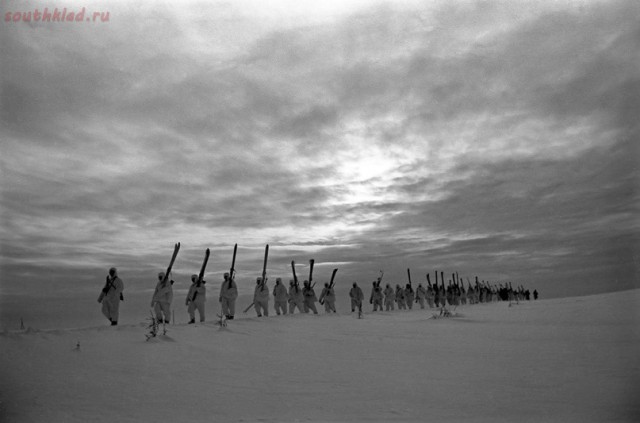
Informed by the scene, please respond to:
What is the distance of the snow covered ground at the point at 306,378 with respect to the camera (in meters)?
4.92

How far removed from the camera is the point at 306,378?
6531 millimetres

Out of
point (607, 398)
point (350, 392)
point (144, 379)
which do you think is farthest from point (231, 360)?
Answer: point (607, 398)

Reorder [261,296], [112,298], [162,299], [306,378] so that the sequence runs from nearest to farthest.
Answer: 1. [306,378]
2. [112,298]
3. [162,299]
4. [261,296]

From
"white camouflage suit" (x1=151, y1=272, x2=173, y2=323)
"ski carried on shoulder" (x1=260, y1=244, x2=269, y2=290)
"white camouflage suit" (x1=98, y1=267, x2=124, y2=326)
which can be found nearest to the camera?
"white camouflage suit" (x1=98, y1=267, x2=124, y2=326)

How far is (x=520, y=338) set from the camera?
11211 mm

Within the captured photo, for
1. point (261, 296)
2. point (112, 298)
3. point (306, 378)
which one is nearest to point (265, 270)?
point (261, 296)

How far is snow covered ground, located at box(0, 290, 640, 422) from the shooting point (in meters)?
4.92

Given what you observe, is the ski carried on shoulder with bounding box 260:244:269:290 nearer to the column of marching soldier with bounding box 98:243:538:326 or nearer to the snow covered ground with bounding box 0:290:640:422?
the column of marching soldier with bounding box 98:243:538:326

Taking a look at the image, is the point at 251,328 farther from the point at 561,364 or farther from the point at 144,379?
the point at 561,364

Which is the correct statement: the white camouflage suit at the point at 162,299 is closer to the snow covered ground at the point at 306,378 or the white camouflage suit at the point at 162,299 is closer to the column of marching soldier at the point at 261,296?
the column of marching soldier at the point at 261,296

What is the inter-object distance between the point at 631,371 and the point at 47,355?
29.2 feet

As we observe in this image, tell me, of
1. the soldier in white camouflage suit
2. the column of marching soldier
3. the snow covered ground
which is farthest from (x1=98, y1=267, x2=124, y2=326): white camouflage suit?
the soldier in white camouflage suit

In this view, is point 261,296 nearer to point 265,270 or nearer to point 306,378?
point 265,270

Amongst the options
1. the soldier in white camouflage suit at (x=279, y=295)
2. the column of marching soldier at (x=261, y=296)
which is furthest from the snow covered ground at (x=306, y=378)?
the soldier in white camouflage suit at (x=279, y=295)
